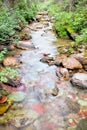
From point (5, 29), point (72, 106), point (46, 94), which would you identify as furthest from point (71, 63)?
point (5, 29)

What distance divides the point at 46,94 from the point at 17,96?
30.3 inches

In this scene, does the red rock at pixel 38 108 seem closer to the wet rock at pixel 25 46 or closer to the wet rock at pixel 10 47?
the wet rock at pixel 10 47

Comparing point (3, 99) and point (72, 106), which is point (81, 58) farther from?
point (3, 99)

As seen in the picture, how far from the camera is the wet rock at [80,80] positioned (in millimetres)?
5539

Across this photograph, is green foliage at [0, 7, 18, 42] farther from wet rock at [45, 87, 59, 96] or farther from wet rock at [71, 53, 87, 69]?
wet rock at [45, 87, 59, 96]

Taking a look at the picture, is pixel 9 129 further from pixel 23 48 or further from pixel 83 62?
pixel 23 48

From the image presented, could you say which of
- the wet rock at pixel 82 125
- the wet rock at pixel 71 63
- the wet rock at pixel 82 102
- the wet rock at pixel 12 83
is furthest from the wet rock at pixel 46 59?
the wet rock at pixel 82 125

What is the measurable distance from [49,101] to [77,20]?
653 centimetres

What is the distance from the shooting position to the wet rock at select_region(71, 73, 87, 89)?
554 centimetres

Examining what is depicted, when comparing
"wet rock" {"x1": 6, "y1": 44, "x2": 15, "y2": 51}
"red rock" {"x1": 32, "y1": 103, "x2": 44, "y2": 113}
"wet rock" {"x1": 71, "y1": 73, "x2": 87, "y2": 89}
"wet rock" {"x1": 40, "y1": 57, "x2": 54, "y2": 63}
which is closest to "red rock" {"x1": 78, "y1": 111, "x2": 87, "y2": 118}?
"red rock" {"x1": 32, "y1": 103, "x2": 44, "y2": 113}

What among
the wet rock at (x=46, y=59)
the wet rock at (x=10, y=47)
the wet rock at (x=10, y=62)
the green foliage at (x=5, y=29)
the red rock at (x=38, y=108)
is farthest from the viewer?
the wet rock at (x=10, y=47)

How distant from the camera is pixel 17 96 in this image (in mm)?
5039

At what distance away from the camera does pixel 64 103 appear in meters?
4.88

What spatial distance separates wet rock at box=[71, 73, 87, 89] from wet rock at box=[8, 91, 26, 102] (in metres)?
1.52
